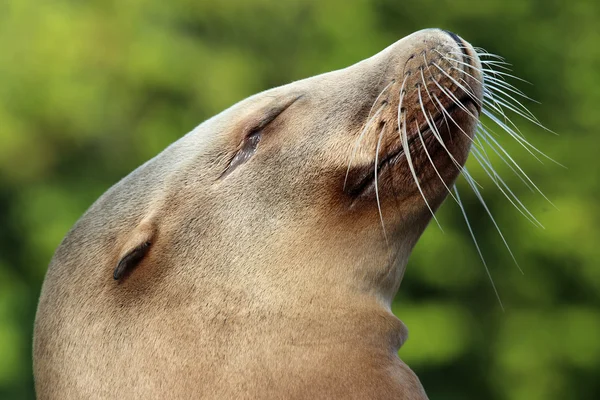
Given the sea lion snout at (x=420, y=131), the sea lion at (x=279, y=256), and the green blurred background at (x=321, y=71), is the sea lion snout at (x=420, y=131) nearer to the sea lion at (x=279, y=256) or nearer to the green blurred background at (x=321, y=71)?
the sea lion at (x=279, y=256)

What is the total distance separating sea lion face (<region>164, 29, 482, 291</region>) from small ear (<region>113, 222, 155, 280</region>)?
A: 22 centimetres

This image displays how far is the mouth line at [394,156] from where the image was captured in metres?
3.46

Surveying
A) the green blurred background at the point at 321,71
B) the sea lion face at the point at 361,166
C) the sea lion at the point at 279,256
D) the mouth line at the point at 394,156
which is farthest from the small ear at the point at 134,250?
the green blurred background at the point at 321,71

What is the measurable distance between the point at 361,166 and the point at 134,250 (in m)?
0.89

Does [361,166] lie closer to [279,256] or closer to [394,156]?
[394,156]

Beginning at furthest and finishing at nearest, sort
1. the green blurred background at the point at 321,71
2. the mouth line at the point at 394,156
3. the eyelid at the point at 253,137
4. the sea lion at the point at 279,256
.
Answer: the green blurred background at the point at 321,71 < the eyelid at the point at 253,137 < the mouth line at the point at 394,156 < the sea lion at the point at 279,256

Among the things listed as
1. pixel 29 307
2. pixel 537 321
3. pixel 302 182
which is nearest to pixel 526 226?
pixel 537 321

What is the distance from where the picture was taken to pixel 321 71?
14.4 m

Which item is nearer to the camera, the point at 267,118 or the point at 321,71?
the point at 267,118

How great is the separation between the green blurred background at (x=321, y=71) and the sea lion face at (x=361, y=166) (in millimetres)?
10611

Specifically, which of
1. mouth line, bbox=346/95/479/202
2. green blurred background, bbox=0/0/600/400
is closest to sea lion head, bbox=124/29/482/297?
mouth line, bbox=346/95/479/202

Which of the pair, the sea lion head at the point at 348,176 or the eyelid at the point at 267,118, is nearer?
the sea lion head at the point at 348,176

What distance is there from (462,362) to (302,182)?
1232 centimetres

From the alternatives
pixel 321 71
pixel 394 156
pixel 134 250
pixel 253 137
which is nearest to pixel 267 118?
pixel 253 137
